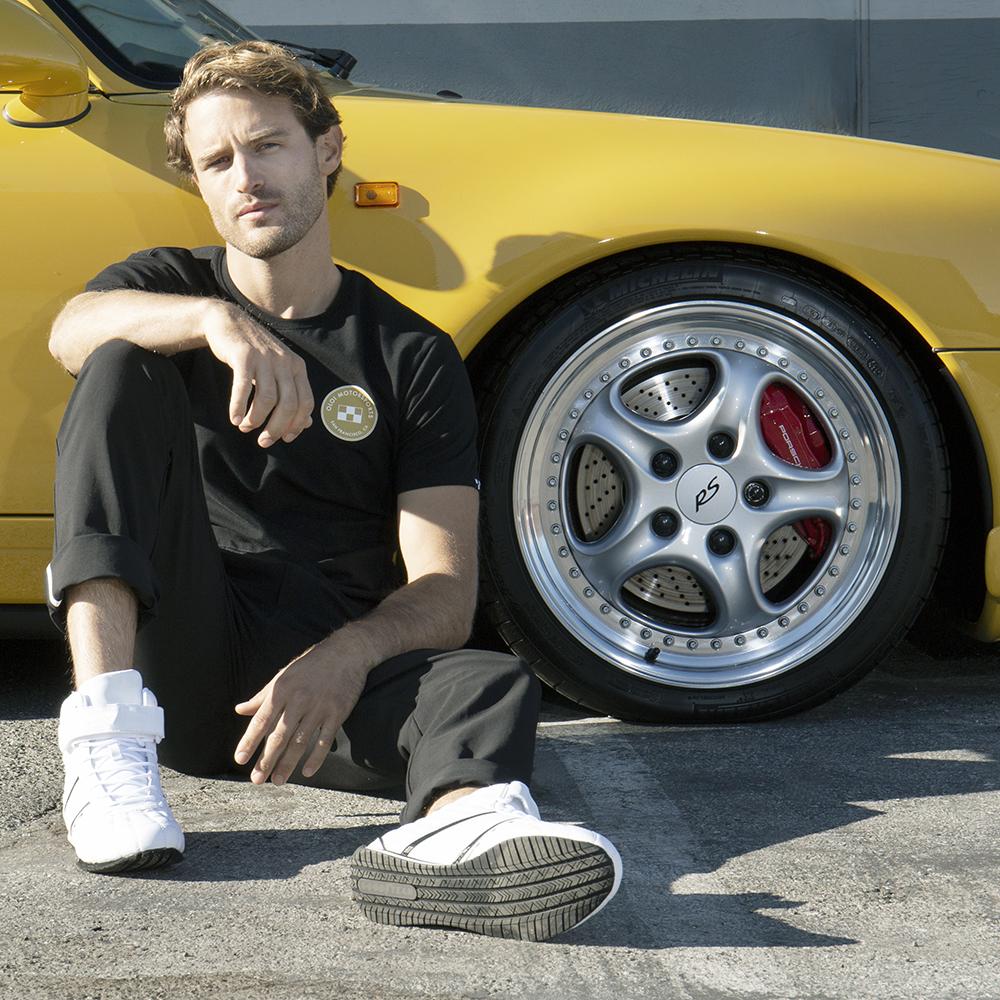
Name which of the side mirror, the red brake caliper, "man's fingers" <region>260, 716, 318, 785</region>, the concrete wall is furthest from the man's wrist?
the concrete wall

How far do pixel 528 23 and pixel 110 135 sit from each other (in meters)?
5.34

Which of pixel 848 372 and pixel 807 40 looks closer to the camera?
pixel 848 372

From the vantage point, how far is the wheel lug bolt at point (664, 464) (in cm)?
286

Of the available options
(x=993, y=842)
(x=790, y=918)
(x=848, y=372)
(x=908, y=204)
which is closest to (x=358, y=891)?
(x=790, y=918)

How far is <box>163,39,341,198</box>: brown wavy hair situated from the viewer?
2.49 m

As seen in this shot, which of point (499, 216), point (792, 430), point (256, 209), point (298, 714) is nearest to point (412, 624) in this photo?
point (298, 714)

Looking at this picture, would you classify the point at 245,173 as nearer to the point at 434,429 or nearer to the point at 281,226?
the point at 281,226

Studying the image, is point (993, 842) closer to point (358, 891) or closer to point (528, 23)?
point (358, 891)

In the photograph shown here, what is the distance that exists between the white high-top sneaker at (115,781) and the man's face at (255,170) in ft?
2.53

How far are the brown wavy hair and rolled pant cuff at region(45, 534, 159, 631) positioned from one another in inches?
32.3

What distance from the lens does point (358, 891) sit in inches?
75.8

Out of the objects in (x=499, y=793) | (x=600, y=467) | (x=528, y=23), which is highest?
(x=528, y=23)

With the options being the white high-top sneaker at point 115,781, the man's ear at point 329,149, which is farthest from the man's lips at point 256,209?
the white high-top sneaker at point 115,781

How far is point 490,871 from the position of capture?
1.82m
